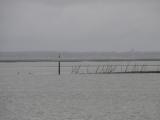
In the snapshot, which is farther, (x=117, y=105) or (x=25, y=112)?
(x=117, y=105)

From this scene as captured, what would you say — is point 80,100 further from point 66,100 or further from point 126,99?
point 126,99

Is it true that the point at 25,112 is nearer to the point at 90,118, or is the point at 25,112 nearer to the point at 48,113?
the point at 48,113

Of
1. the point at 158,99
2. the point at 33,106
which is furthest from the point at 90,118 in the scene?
the point at 158,99

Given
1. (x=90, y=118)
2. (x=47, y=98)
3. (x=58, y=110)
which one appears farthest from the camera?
(x=47, y=98)

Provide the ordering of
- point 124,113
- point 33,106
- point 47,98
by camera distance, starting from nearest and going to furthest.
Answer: point 124,113, point 33,106, point 47,98

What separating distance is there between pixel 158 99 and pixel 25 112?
25.0 ft

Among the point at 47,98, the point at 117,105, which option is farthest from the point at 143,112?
the point at 47,98

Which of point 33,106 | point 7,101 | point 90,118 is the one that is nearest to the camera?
point 90,118

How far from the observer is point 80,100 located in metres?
19.7

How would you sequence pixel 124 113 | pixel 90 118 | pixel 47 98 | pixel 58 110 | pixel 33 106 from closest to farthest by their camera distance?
pixel 90 118, pixel 124 113, pixel 58 110, pixel 33 106, pixel 47 98

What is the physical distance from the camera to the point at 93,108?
16.7 meters

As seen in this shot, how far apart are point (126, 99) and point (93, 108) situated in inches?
144

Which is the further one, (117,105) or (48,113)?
(117,105)

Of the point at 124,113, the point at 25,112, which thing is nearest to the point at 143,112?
the point at 124,113
